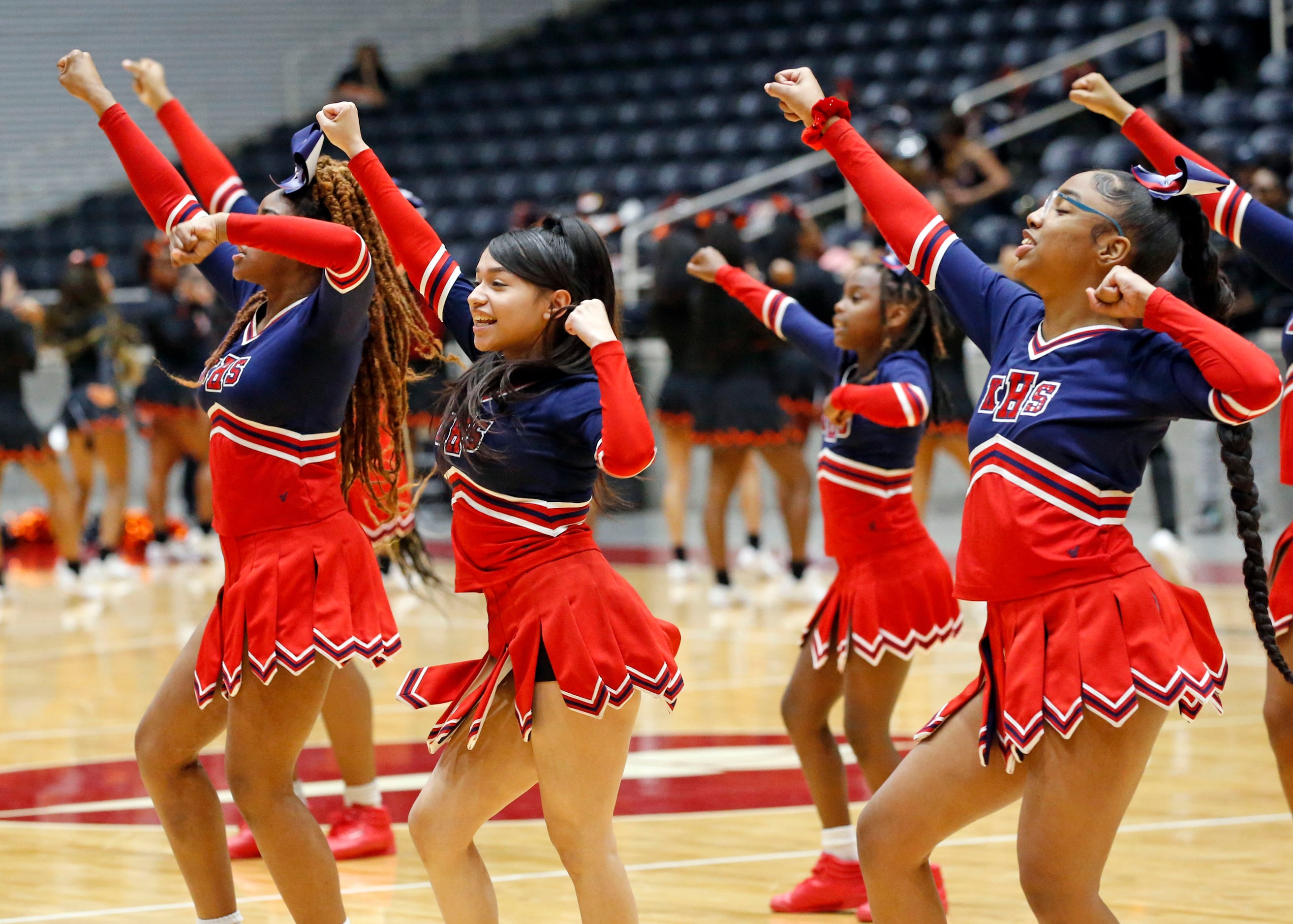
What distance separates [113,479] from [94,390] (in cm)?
54

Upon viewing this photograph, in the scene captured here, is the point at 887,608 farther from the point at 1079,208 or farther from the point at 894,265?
the point at 1079,208

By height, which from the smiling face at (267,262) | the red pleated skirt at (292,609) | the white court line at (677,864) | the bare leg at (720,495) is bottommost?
the bare leg at (720,495)

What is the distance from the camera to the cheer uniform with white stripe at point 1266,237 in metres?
3.19

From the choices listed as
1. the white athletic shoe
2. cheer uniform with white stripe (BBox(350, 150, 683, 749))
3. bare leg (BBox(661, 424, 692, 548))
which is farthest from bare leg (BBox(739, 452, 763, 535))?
cheer uniform with white stripe (BBox(350, 150, 683, 749))

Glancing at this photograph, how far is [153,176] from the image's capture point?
354cm

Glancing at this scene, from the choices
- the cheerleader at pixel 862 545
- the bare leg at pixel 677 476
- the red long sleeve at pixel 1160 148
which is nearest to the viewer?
the red long sleeve at pixel 1160 148

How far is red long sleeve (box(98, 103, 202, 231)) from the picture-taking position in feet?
11.6

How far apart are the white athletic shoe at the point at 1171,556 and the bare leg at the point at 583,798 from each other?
16.5 feet

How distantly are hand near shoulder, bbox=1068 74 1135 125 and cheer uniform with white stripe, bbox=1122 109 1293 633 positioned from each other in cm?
7

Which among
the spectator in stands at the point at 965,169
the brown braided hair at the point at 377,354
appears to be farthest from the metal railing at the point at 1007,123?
the brown braided hair at the point at 377,354

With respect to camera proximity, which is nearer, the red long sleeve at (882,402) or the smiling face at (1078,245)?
the smiling face at (1078,245)

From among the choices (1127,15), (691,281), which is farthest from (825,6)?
(691,281)

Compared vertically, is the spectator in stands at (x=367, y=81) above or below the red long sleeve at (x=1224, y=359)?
below

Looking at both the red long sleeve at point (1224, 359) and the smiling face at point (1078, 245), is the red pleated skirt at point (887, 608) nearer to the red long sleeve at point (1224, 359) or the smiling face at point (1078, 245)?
the smiling face at point (1078, 245)
